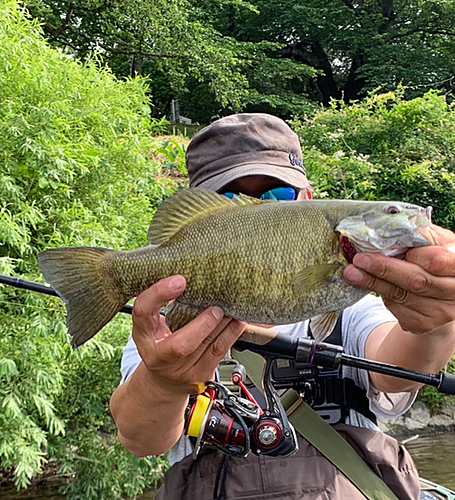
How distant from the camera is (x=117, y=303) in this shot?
5.55 ft

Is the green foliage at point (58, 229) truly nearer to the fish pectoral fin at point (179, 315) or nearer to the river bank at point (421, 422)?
the fish pectoral fin at point (179, 315)

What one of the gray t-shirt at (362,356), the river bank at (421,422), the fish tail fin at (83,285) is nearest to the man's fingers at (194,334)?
the fish tail fin at (83,285)

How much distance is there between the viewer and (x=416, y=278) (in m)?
1.48

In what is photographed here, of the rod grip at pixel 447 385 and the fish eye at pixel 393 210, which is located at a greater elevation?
the fish eye at pixel 393 210

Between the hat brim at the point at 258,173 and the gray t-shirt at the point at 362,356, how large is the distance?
1.95ft

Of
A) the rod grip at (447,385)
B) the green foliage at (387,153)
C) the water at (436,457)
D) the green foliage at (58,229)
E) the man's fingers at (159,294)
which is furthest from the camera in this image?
the green foliage at (387,153)

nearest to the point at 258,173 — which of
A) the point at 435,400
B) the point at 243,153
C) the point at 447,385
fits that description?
the point at 243,153

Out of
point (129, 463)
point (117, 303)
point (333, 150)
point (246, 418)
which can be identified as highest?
point (117, 303)

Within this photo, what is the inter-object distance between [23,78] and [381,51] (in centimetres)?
1992

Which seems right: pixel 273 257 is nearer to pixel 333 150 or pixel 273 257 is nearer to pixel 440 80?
pixel 333 150

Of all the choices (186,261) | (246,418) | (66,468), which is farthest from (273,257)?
(66,468)

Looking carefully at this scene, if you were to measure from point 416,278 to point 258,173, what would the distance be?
96 centimetres

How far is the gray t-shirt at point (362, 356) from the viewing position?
221cm

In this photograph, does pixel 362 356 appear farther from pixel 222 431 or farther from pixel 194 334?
pixel 194 334
